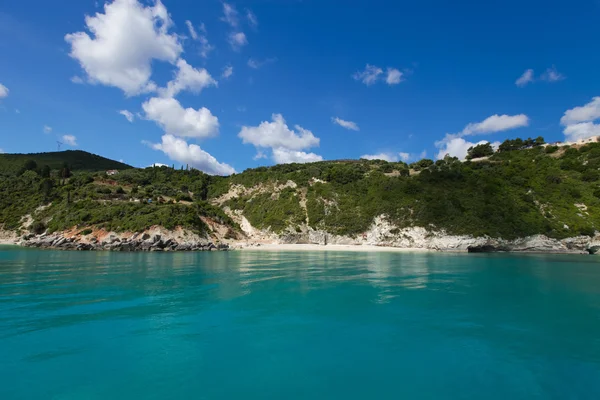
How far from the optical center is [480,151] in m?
104

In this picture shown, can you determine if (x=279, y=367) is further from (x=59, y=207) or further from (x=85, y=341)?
(x=59, y=207)

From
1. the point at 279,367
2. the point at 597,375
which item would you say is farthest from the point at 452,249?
the point at 279,367

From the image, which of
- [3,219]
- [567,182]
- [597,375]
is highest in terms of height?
Result: [567,182]

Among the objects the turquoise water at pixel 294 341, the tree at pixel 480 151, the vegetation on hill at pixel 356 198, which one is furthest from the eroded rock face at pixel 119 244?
the tree at pixel 480 151

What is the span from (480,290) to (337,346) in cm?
1567

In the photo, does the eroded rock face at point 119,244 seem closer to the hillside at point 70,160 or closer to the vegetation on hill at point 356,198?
the vegetation on hill at point 356,198

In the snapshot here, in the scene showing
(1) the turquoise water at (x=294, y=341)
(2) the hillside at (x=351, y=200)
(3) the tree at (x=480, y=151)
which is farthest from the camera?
(3) the tree at (x=480, y=151)

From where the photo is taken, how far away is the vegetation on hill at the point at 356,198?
61.5 meters

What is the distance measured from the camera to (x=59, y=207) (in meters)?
72.0

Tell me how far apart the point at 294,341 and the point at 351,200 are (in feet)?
220

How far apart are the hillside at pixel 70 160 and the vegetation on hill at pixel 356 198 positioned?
47323mm

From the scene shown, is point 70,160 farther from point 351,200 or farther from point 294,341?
point 294,341

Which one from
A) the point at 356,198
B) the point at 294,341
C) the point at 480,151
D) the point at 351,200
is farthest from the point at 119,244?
the point at 480,151

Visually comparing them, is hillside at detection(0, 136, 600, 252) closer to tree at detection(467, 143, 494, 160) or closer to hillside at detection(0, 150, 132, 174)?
tree at detection(467, 143, 494, 160)
